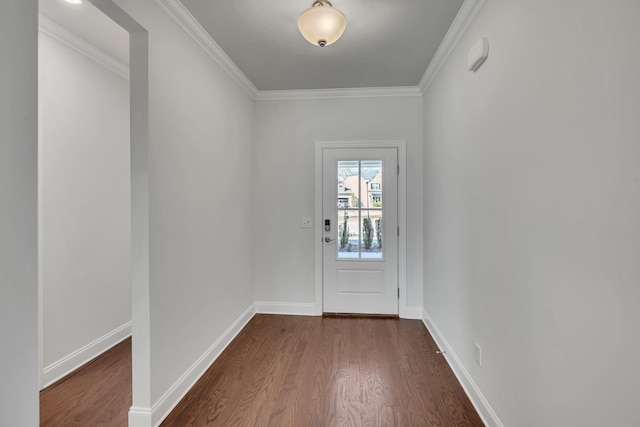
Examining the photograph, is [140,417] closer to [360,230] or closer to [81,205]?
[81,205]

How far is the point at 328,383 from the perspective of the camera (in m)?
2.06

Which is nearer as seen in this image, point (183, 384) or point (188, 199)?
point (183, 384)

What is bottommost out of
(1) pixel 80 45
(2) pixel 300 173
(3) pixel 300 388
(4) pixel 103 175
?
(3) pixel 300 388

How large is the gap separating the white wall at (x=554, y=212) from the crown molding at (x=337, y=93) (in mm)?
1170

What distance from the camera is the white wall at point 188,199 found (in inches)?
66.4

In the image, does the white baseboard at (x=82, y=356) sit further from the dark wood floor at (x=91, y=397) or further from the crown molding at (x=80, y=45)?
the crown molding at (x=80, y=45)

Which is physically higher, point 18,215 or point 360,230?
point 18,215

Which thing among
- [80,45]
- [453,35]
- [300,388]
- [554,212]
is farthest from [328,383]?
[80,45]

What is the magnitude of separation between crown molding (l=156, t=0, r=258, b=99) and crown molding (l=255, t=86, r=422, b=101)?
0.31 m

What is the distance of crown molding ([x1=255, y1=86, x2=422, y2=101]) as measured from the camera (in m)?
3.18

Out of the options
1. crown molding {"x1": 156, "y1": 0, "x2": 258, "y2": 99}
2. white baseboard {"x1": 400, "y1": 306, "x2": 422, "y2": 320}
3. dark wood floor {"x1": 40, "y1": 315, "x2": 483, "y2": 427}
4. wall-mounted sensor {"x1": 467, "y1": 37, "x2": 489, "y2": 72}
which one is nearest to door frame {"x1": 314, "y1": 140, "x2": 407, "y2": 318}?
white baseboard {"x1": 400, "y1": 306, "x2": 422, "y2": 320}

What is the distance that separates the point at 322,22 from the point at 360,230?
2.10 meters

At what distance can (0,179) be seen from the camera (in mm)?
751

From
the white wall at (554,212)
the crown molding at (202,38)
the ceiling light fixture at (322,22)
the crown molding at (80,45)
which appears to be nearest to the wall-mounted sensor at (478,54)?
the white wall at (554,212)
